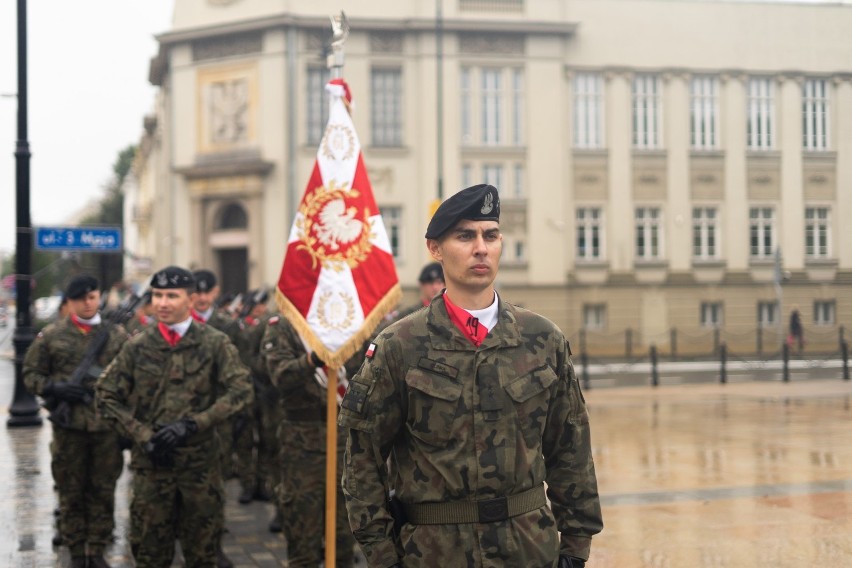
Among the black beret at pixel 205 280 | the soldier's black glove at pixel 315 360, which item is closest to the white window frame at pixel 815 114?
the black beret at pixel 205 280

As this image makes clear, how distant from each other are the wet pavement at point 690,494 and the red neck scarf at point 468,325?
4.10 metres

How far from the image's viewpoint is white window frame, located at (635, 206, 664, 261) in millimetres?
38906

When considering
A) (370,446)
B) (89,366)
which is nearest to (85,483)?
(89,366)

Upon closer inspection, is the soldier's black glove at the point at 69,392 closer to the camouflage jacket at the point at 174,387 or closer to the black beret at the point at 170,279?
the camouflage jacket at the point at 174,387

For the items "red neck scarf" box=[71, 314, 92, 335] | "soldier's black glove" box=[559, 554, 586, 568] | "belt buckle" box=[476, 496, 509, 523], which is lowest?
"soldier's black glove" box=[559, 554, 586, 568]

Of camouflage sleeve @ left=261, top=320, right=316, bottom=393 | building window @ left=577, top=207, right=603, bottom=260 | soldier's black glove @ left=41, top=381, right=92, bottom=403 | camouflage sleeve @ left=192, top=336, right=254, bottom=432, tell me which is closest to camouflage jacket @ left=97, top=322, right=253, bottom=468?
camouflage sleeve @ left=192, top=336, right=254, bottom=432

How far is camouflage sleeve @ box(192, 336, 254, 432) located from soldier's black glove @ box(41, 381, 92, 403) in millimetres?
1887

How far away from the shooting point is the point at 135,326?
1215 centimetres

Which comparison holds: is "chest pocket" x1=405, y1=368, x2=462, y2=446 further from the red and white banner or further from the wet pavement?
the wet pavement

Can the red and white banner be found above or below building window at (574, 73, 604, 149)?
below

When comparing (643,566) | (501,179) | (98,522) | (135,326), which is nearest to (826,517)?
(643,566)

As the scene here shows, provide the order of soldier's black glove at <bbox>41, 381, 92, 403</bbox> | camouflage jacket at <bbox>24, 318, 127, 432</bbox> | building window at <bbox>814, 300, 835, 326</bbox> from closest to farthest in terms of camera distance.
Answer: soldier's black glove at <bbox>41, 381, 92, 403</bbox>, camouflage jacket at <bbox>24, 318, 127, 432</bbox>, building window at <bbox>814, 300, 835, 326</bbox>

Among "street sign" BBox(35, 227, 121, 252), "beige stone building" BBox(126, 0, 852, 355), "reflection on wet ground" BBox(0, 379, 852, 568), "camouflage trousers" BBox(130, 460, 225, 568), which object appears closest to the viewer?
"camouflage trousers" BBox(130, 460, 225, 568)

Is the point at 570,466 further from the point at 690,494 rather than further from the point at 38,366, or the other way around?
the point at 690,494
